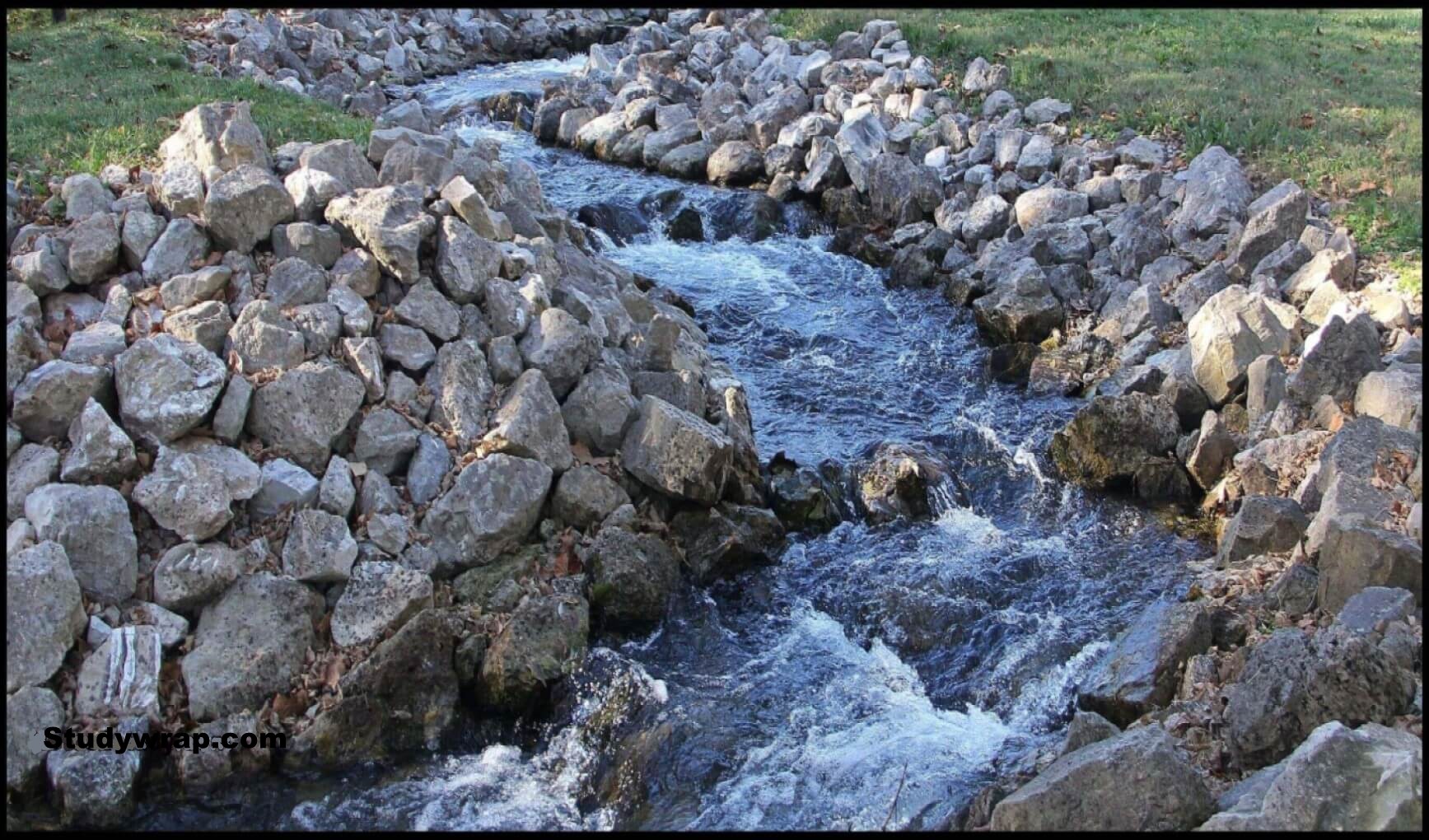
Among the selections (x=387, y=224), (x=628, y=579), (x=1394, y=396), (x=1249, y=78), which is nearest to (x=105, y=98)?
(x=387, y=224)

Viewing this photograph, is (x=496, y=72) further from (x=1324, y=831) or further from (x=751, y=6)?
(x=1324, y=831)

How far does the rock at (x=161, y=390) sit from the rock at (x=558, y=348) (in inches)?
104

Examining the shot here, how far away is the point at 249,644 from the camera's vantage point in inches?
318

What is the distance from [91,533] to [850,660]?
558 cm

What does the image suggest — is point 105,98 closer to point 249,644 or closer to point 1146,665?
point 249,644

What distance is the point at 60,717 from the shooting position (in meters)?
7.49

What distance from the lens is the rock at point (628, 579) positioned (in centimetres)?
Answer: 913

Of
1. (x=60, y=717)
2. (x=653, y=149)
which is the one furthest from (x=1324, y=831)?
(x=653, y=149)

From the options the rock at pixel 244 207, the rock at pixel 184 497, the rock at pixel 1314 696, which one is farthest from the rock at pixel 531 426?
the rock at pixel 1314 696

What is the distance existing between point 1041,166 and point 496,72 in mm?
14920

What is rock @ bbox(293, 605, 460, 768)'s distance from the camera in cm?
781

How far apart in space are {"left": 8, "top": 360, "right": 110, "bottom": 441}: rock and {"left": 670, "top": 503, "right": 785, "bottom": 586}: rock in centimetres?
468

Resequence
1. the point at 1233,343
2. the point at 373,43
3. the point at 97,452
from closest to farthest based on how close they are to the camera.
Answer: the point at 97,452 → the point at 1233,343 → the point at 373,43

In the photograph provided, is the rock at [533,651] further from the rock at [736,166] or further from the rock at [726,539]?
the rock at [736,166]
